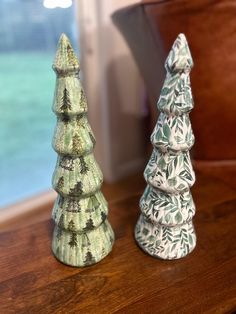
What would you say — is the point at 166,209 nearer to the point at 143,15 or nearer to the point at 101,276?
the point at 101,276

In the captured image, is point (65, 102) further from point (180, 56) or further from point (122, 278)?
point (122, 278)

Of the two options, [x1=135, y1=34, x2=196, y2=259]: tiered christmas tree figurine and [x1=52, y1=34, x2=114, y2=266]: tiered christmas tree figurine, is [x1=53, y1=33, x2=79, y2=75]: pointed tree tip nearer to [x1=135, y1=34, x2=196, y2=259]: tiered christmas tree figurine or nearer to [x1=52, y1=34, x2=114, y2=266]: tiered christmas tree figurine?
[x1=52, y1=34, x2=114, y2=266]: tiered christmas tree figurine

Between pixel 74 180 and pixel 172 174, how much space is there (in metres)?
0.15

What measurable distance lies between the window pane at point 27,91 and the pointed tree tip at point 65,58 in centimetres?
71

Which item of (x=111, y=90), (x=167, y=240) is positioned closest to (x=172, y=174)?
(x=167, y=240)

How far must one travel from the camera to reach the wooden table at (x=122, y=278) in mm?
532

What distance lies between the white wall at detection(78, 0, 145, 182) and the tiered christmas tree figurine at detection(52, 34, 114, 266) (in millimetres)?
746

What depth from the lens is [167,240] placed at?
60 centimetres

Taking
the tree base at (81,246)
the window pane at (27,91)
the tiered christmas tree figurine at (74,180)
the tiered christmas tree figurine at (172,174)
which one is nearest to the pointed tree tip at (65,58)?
the tiered christmas tree figurine at (74,180)

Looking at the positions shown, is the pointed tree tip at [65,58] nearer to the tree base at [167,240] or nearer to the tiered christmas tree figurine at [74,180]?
the tiered christmas tree figurine at [74,180]

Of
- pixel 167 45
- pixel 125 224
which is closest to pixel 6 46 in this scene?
pixel 167 45

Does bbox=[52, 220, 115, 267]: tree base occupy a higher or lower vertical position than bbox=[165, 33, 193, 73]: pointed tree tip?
lower

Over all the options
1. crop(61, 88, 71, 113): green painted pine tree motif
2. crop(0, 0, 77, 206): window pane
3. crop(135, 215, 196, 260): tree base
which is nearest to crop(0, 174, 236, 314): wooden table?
crop(135, 215, 196, 260): tree base

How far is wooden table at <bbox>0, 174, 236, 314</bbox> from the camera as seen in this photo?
532mm
